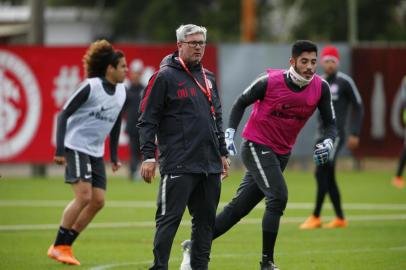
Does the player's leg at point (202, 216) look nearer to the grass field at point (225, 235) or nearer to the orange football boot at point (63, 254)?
the grass field at point (225, 235)

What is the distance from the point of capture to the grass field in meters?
11.8

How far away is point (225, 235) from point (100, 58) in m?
3.77

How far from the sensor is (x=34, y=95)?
82.8 ft

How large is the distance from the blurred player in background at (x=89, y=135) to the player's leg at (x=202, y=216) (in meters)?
2.36

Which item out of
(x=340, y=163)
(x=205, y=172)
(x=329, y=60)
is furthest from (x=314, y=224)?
(x=340, y=163)

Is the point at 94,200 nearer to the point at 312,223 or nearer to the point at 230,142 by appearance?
the point at 230,142

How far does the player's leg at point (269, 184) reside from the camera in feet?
34.7

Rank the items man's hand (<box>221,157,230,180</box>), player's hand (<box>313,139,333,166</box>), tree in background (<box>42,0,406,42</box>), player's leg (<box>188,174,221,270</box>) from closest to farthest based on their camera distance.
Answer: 1. player's leg (<box>188,174,221,270</box>)
2. man's hand (<box>221,157,230,180</box>)
3. player's hand (<box>313,139,333,166</box>)
4. tree in background (<box>42,0,406,42</box>)

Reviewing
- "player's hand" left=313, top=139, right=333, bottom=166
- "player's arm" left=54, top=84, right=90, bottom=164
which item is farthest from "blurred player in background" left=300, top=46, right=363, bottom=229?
"player's arm" left=54, top=84, right=90, bottom=164

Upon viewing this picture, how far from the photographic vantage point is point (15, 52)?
83.1 ft

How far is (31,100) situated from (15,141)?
1.05 metres

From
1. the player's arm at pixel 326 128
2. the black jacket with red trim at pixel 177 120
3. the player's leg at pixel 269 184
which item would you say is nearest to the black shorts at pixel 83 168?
the player's leg at pixel 269 184

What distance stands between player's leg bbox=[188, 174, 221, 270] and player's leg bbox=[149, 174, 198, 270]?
0.69 feet

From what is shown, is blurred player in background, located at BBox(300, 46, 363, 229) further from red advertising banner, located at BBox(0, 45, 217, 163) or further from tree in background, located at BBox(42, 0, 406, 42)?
tree in background, located at BBox(42, 0, 406, 42)
